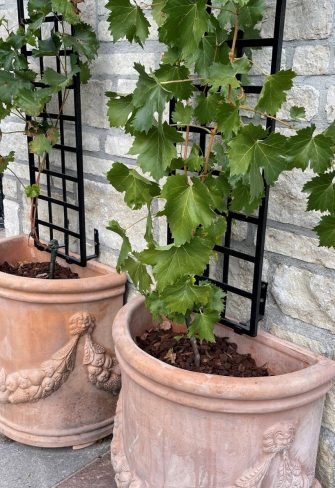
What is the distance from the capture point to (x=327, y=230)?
4.36ft

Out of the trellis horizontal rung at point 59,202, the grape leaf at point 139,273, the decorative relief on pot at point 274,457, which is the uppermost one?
the trellis horizontal rung at point 59,202

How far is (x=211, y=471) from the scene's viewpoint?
56.3 inches

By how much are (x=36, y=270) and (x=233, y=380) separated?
1.17 m

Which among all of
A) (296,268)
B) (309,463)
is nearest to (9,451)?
(309,463)

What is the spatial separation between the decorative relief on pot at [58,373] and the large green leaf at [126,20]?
1.03m

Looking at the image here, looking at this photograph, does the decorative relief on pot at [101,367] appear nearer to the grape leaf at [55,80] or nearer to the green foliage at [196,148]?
Answer: the green foliage at [196,148]

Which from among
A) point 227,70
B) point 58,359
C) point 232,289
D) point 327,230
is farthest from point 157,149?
point 58,359

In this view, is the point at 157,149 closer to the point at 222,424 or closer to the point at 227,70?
the point at 227,70

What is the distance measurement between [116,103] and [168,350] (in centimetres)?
75

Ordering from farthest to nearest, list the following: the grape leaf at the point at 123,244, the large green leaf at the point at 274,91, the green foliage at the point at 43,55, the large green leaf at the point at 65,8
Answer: the green foliage at the point at 43,55 → the large green leaf at the point at 65,8 → the grape leaf at the point at 123,244 → the large green leaf at the point at 274,91

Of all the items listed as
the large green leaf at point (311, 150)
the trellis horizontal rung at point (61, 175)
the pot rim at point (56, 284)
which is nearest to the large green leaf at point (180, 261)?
the large green leaf at point (311, 150)

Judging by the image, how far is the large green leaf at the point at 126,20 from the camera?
1.38m

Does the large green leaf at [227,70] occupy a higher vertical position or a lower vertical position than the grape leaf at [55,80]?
higher

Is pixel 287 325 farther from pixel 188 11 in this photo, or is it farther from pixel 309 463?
pixel 188 11
